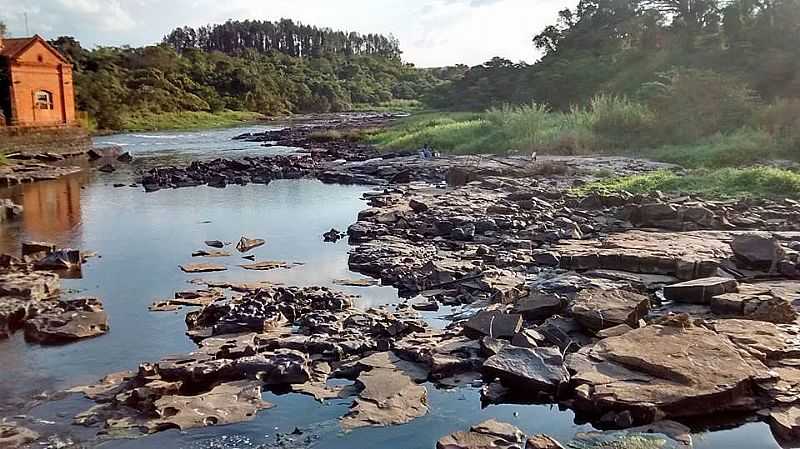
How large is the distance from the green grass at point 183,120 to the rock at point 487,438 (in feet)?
206

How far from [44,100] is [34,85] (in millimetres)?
1091

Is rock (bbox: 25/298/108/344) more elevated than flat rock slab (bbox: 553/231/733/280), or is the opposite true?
flat rock slab (bbox: 553/231/733/280)

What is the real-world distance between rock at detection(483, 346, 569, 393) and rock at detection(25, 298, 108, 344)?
5.53m

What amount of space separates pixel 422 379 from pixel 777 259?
6430mm

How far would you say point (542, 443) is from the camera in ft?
19.8

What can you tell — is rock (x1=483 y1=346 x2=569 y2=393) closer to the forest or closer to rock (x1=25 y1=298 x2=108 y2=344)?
rock (x1=25 y1=298 x2=108 y2=344)

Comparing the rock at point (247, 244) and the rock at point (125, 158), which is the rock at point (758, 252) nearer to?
the rock at point (247, 244)

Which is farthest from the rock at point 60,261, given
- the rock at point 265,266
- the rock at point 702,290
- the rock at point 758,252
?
the rock at point 758,252

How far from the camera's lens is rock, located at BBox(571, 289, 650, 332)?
8.43 metres

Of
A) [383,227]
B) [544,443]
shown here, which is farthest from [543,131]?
[544,443]

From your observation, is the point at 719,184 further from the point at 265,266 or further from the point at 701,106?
the point at 265,266

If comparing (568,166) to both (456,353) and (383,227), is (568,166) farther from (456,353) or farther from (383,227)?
(456,353)

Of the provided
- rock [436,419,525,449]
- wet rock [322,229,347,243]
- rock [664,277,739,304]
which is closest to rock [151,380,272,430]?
rock [436,419,525,449]

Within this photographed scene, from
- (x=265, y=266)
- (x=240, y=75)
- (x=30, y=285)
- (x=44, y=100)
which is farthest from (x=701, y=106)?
(x=240, y=75)
